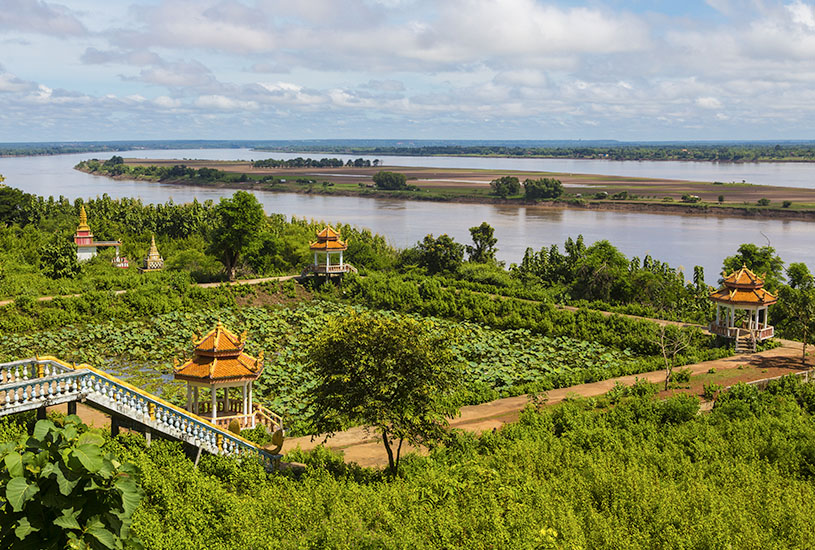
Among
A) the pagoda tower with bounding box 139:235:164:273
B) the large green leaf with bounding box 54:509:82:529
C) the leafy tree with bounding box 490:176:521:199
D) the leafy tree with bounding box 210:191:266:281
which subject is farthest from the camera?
the leafy tree with bounding box 490:176:521:199

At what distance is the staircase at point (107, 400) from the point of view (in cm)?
1362

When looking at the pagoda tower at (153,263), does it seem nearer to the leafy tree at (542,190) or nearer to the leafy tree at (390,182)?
the leafy tree at (542,190)

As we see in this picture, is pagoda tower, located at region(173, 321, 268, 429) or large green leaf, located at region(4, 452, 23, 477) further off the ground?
large green leaf, located at region(4, 452, 23, 477)

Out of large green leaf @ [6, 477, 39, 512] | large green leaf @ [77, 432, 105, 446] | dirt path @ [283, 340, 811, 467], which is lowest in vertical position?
dirt path @ [283, 340, 811, 467]

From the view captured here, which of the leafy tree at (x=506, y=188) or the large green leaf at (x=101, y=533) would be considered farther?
the leafy tree at (x=506, y=188)

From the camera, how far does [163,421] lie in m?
14.7

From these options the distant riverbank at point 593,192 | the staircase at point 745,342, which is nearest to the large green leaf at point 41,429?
the staircase at point 745,342

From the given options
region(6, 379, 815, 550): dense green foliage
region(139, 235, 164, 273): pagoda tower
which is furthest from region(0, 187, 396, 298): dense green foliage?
region(6, 379, 815, 550): dense green foliage

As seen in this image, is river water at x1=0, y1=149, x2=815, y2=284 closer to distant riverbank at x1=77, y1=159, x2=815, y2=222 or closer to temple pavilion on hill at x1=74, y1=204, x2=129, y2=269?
distant riverbank at x1=77, y1=159, x2=815, y2=222

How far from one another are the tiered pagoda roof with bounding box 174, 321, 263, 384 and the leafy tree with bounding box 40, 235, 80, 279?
23.9 meters

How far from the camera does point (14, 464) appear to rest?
22.4 feet

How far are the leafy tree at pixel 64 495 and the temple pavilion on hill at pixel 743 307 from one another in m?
25.3

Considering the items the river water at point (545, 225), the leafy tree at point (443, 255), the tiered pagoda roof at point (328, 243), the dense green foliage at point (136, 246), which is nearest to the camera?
the dense green foliage at point (136, 246)

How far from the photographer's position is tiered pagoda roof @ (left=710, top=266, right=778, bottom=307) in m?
28.4
